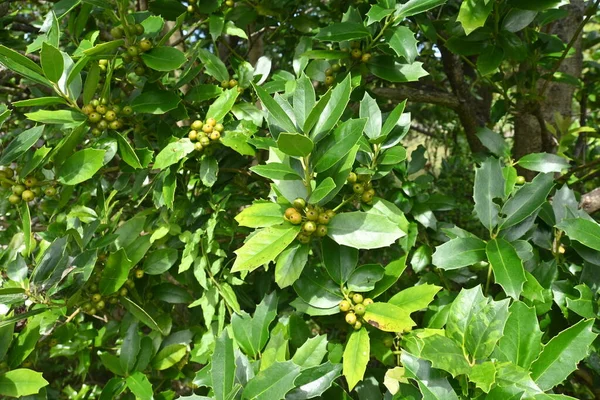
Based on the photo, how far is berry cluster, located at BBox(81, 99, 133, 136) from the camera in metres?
1.37

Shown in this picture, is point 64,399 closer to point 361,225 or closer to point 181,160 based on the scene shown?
point 181,160

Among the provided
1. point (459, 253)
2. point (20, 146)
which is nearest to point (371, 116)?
point (459, 253)

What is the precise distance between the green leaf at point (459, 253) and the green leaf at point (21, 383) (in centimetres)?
101

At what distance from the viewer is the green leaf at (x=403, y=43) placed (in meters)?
1.31

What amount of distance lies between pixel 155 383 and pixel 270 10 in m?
1.35

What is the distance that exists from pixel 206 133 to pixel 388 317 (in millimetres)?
690

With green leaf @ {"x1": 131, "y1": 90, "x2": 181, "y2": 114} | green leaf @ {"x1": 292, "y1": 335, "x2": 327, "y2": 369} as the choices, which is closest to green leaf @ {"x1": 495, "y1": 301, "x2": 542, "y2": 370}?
green leaf @ {"x1": 292, "y1": 335, "x2": 327, "y2": 369}

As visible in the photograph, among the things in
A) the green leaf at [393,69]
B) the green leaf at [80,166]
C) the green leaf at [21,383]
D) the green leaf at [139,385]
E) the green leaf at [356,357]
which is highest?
the green leaf at [393,69]

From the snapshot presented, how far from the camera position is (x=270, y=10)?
1.75 meters

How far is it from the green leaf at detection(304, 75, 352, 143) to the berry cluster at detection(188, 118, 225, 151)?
1.25 ft

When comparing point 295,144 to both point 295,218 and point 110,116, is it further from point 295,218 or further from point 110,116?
point 110,116

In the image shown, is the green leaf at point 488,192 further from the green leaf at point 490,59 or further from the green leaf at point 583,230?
the green leaf at point 490,59

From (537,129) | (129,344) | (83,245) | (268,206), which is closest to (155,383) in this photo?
(129,344)

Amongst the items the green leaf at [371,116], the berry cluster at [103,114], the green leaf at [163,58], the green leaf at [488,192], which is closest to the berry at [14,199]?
the berry cluster at [103,114]
